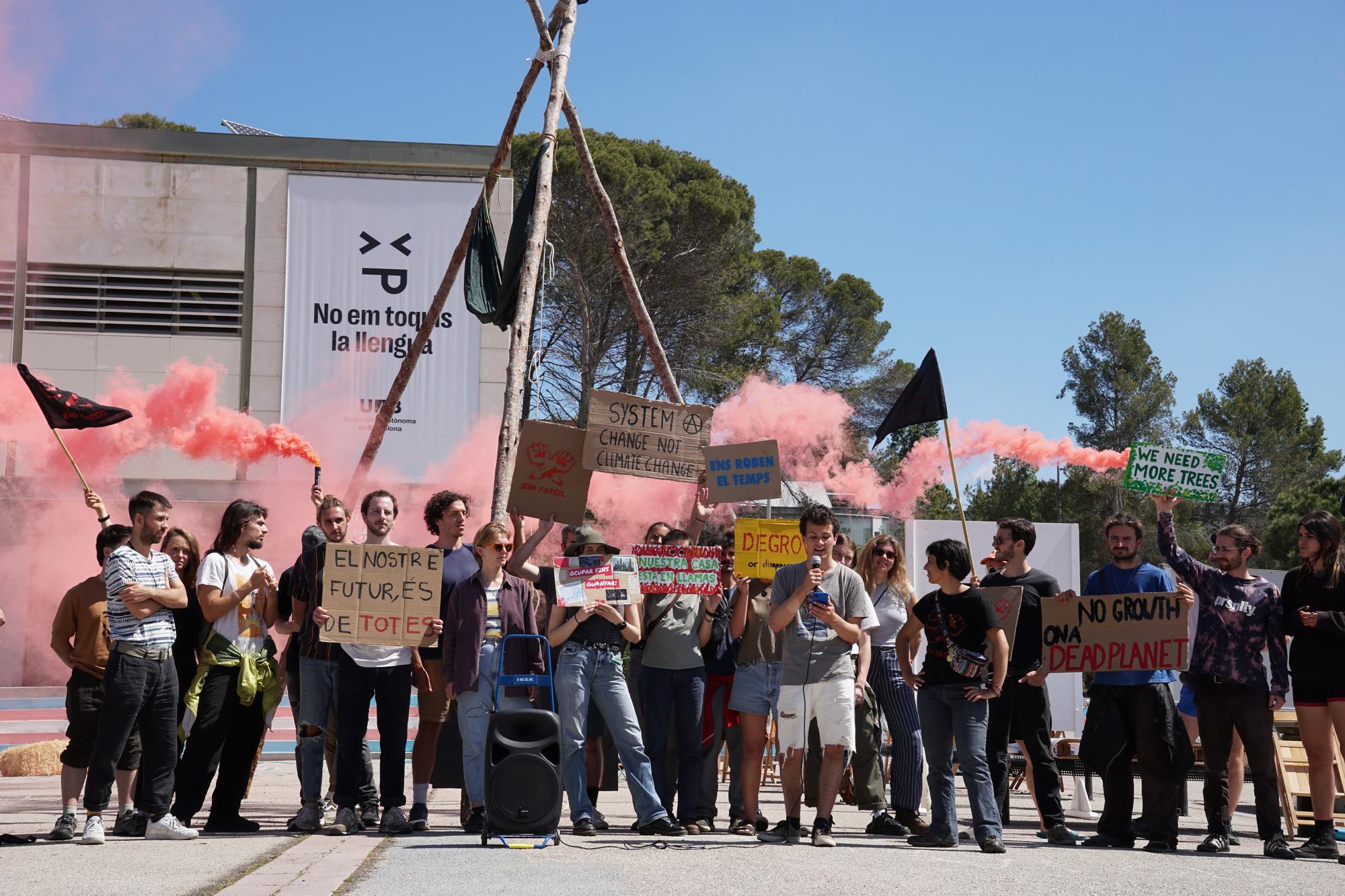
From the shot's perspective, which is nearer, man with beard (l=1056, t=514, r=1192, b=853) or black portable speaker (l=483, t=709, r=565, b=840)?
black portable speaker (l=483, t=709, r=565, b=840)

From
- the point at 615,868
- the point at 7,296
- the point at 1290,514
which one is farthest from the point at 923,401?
the point at 1290,514

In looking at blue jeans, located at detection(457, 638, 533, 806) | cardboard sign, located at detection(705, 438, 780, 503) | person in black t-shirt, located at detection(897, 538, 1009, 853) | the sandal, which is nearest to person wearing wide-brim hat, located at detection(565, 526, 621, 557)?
blue jeans, located at detection(457, 638, 533, 806)

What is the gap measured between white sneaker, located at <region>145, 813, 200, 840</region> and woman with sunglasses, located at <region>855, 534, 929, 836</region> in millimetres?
4230

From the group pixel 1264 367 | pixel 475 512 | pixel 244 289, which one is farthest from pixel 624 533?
pixel 1264 367

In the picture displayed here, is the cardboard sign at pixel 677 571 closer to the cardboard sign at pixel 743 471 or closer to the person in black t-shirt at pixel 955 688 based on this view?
the cardboard sign at pixel 743 471

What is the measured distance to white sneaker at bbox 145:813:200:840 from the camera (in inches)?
294

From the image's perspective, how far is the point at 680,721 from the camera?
8.46 meters

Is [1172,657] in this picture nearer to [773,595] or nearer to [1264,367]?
[773,595]

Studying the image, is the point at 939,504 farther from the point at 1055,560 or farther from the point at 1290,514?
the point at 1055,560

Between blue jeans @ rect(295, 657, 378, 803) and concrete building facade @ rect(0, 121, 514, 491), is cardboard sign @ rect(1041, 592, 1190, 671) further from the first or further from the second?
concrete building facade @ rect(0, 121, 514, 491)

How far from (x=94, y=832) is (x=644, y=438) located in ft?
15.4

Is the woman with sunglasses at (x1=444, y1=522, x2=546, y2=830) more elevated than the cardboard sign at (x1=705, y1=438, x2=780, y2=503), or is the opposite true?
the cardboard sign at (x1=705, y1=438, x2=780, y2=503)

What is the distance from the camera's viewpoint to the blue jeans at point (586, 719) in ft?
26.2

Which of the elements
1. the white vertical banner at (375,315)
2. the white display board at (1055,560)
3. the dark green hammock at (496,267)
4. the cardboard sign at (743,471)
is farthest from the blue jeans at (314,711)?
the white vertical banner at (375,315)
